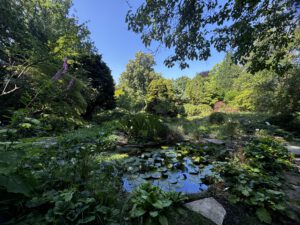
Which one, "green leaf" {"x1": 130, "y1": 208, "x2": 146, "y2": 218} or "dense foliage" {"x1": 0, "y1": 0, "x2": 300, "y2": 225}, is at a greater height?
"dense foliage" {"x1": 0, "y1": 0, "x2": 300, "y2": 225}

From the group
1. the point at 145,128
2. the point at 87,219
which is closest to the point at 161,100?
the point at 145,128

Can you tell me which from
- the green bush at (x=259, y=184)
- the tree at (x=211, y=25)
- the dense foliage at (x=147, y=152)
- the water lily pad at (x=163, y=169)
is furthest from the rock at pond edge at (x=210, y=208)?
the tree at (x=211, y=25)

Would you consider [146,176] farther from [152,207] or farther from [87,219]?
[87,219]

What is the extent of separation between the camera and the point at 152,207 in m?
1.13

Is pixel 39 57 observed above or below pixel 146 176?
above

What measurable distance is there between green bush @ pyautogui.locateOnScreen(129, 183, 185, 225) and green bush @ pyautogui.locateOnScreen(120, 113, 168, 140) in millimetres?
A: 2346

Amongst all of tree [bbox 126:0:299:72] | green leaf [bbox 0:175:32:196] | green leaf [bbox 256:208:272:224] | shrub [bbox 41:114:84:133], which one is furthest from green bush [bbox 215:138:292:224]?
shrub [bbox 41:114:84:133]

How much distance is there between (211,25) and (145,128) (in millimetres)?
2437

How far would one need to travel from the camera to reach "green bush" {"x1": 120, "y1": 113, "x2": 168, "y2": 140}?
12.0 ft

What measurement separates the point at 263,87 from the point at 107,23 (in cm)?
699

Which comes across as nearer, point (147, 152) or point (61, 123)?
point (147, 152)

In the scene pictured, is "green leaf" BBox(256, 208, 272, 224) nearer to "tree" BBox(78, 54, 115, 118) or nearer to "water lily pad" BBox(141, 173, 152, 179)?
"water lily pad" BBox(141, 173, 152, 179)

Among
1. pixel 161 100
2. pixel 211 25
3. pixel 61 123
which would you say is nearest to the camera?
pixel 211 25

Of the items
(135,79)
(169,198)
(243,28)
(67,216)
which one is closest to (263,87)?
(243,28)
